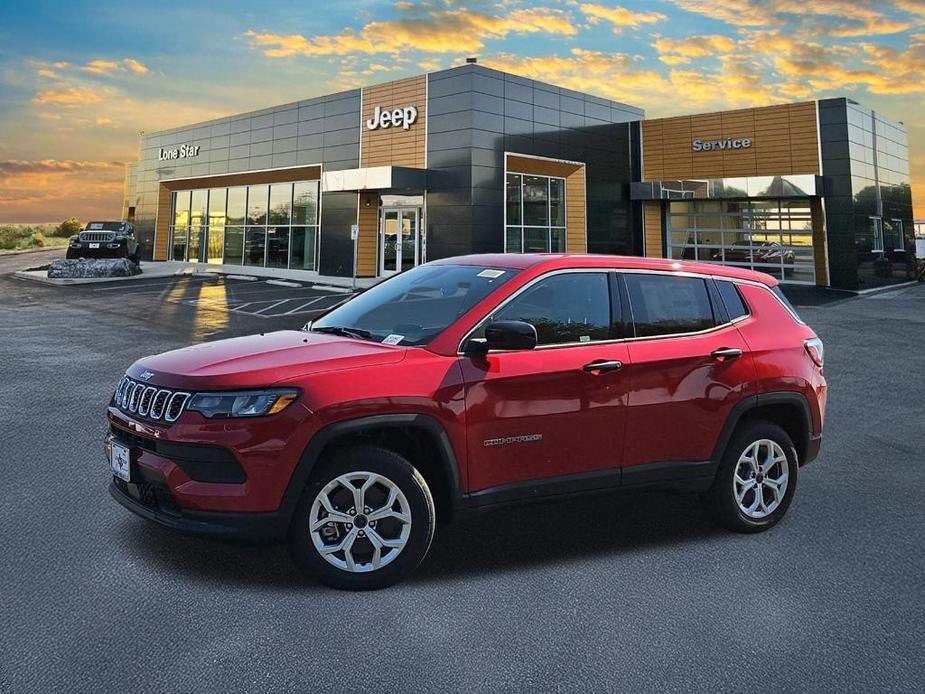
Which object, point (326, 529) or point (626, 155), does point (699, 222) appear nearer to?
point (626, 155)

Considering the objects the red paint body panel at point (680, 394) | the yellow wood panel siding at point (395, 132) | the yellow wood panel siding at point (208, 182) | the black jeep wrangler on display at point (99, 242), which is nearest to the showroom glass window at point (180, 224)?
the yellow wood panel siding at point (208, 182)

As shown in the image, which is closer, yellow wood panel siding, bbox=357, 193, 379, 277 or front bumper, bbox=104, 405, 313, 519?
front bumper, bbox=104, 405, 313, 519

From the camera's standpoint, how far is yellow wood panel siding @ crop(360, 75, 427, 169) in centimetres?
2594

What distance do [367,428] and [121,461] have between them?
1.39 metres

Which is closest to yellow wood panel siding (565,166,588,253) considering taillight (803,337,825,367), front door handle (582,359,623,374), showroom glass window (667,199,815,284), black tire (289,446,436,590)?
showroom glass window (667,199,815,284)

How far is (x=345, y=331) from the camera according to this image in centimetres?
444

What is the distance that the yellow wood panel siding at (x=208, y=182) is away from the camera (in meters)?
31.0

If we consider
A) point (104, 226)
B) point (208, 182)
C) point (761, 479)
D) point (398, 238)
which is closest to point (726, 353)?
point (761, 479)

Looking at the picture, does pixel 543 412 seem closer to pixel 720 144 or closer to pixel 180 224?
pixel 720 144

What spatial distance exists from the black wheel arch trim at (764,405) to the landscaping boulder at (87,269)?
27.8m

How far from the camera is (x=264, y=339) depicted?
173 inches

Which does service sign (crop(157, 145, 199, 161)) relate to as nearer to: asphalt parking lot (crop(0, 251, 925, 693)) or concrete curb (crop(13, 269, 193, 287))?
concrete curb (crop(13, 269, 193, 287))

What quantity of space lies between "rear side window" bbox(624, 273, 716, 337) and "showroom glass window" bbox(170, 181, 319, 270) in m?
26.8

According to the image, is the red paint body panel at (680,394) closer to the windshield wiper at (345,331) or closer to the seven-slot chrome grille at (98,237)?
the windshield wiper at (345,331)
